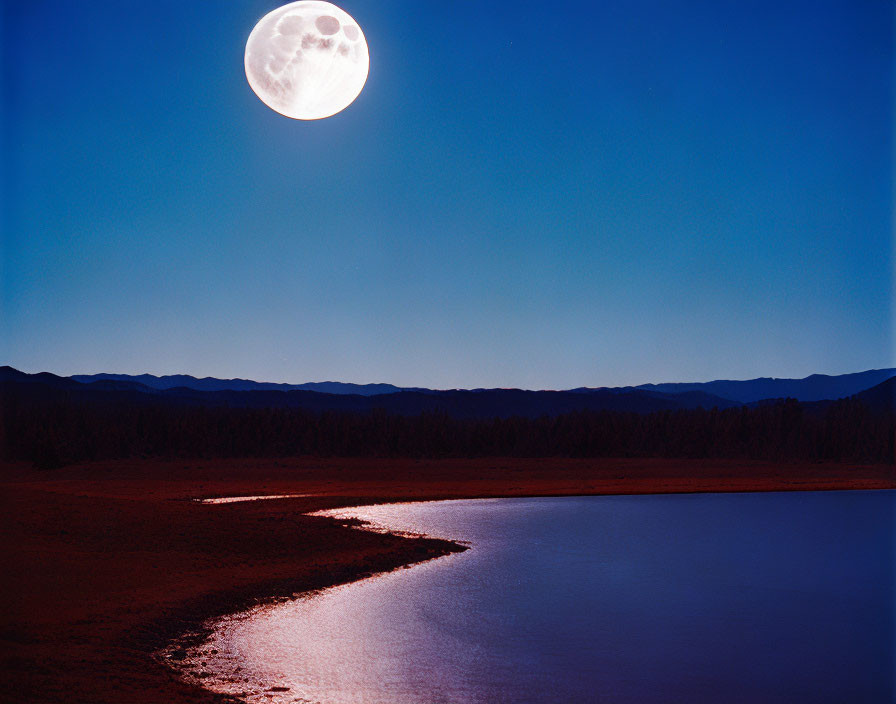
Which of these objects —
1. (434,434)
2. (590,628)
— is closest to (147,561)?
(590,628)

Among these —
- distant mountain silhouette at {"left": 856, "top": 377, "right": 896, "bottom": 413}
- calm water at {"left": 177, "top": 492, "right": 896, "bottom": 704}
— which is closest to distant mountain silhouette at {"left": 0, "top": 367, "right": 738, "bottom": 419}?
distant mountain silhouette at {"left": 856, "top": 377, "right": 896, "bottom": 413}

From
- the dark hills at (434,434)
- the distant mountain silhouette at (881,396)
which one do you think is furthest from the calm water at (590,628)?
the distant mountain silhouette at (881,396)

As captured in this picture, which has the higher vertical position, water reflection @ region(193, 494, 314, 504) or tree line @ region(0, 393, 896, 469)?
tree line @ region(0, 393, 896, 469)

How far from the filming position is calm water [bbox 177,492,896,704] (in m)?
7.87

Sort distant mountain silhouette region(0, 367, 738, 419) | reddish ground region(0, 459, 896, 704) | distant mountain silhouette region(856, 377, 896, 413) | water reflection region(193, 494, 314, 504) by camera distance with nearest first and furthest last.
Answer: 1. reddish ground region(0, 459, 896, 704)
2. water reflection region(193, 494, 314, 504)
3. distant mountain silhouette region(856, 377, 896, 413)
4. distant mountain silhouette region(0, 367, 738, 419)

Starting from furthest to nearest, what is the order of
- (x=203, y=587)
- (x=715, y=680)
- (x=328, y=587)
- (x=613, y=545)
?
(x=613, y=545) < (x=328, y=587) < (x=203, y=587) < (x=715, y=680)

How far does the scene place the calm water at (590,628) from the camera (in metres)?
7.87

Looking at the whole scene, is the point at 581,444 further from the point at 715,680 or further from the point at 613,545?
the point at 715,680

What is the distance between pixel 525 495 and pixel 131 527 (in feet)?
49.2

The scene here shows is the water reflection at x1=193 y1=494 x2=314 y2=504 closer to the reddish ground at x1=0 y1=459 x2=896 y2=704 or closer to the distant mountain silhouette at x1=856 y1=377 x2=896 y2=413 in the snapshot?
the reddish ground at x1=0 y1=459 x2=896 y2=704

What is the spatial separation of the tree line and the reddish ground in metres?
17.7

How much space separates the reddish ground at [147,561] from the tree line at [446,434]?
17.7 meters

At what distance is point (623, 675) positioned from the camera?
8273mm

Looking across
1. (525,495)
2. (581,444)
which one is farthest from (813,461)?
(525,495)
